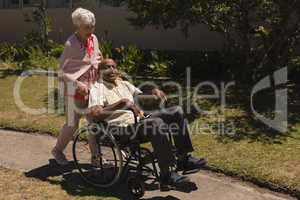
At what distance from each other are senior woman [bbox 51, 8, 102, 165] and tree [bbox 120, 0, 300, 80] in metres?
3.44

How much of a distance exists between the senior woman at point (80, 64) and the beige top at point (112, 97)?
0.20 metres

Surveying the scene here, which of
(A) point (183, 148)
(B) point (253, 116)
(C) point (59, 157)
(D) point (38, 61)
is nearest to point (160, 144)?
(A) point (183, 148)

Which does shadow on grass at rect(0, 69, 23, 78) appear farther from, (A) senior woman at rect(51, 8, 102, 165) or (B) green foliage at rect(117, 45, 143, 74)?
(A) senior woman at rect(51, 8, 102, 165)

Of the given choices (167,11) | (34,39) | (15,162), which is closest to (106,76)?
(15,162)

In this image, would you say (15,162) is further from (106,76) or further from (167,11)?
(167,11)

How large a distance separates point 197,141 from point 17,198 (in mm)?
2699

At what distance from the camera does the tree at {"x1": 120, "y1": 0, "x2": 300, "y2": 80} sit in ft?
29.9

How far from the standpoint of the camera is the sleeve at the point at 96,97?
5.31 m

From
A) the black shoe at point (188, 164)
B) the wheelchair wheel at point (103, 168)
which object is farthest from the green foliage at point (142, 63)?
the black shoe at point (188, 164)

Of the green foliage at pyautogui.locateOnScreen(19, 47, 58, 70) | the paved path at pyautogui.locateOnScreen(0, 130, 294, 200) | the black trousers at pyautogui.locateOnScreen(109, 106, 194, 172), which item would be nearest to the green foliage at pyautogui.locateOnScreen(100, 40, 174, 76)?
the green foliage at pyautogui.locateOnScreen(19, 47, 58, 70)

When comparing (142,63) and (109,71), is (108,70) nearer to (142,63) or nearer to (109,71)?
(109,71)

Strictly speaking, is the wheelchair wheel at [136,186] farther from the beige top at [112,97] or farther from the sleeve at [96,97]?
the sleeve at [96,97]

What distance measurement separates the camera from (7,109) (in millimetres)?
9094

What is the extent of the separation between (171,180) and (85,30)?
1.92 m
